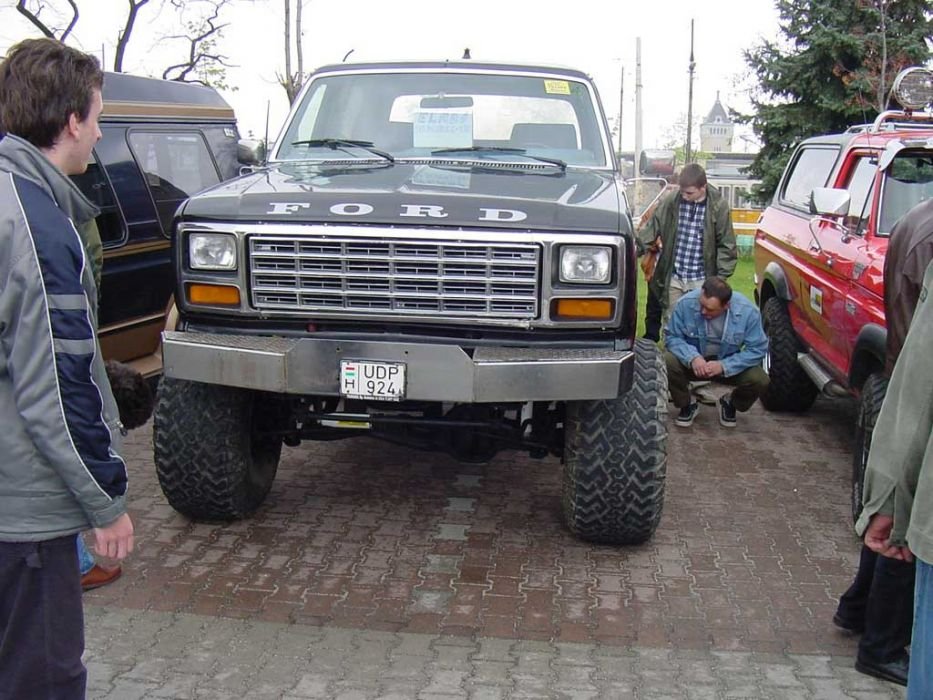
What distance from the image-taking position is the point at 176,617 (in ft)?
12.5

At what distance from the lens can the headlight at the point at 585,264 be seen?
152 inches

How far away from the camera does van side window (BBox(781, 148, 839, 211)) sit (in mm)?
6758

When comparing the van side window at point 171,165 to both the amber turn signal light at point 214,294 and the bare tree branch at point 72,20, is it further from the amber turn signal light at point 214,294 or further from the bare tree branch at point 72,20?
the bare tree branch at point 72,20

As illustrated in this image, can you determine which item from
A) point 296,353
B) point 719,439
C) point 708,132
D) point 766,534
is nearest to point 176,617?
point 296,353

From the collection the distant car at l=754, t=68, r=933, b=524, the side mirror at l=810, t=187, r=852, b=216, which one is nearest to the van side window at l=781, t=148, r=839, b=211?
the distant car at l=754, t=68, r=933, b=524

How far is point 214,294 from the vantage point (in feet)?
13.4

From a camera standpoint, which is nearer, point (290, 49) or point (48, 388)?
point (48, 388)

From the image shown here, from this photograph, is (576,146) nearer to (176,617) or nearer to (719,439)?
(719,439)

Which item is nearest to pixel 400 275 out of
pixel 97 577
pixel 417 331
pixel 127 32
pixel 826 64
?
pixel 417 331

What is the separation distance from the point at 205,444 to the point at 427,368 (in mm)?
1198

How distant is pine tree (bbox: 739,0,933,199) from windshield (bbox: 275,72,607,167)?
45.1ft

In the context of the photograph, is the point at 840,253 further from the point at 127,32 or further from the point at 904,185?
the point at 127,32

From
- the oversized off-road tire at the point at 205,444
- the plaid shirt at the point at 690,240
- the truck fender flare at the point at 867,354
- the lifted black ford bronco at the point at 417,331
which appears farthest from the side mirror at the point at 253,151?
Result: the truck fender flare at the point at 867,354

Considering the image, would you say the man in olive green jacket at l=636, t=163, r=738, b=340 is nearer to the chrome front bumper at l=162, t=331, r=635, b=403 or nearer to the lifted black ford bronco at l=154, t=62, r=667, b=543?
the lifted black ford bronco at l=154, t=62, r=667, b=543
